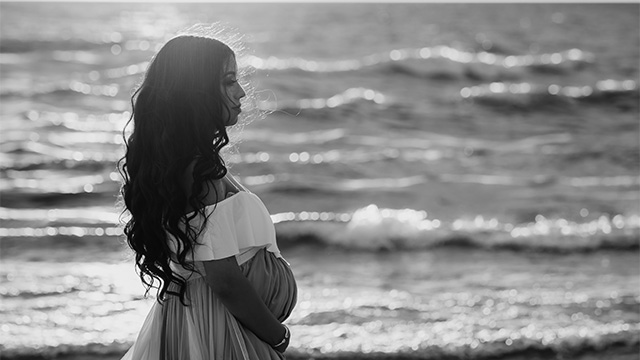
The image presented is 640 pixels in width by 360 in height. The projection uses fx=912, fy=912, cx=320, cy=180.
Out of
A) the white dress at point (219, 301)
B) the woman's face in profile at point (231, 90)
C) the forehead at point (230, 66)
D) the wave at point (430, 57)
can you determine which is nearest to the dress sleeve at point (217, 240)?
the white dress at point (219, 301)

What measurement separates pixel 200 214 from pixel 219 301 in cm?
27

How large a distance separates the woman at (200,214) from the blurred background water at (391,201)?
39 centimetres

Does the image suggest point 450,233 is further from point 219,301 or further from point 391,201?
point 219,301

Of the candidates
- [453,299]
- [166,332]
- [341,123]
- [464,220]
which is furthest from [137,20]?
[166,332]

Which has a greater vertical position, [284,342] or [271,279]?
[271,279]

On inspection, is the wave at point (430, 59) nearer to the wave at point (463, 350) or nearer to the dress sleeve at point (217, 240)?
the wave at point (463, 350)

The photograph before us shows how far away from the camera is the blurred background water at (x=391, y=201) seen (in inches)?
247

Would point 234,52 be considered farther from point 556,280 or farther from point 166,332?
point 556,280

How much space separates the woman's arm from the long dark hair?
9 cm

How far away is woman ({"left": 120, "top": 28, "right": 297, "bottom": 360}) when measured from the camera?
2.31m

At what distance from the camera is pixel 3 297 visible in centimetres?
694

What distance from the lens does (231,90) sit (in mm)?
2371

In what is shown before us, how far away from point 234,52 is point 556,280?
246 inches

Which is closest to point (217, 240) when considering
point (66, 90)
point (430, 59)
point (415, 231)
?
point (415, 231)
